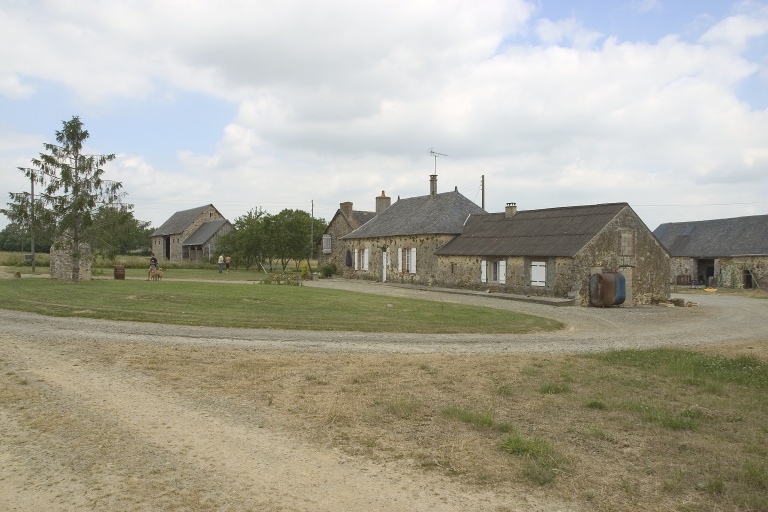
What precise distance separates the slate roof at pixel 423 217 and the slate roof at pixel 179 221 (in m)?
32.7

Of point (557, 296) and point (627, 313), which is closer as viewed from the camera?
point (627, 313)

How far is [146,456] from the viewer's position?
18.8ft

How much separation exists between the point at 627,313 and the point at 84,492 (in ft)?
70.2

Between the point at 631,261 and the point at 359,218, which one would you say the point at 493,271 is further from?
the point at 359,218

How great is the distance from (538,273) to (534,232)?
274cm

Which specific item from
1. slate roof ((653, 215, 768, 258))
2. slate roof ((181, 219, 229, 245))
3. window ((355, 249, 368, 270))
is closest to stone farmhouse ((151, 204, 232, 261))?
slate roof ((181, 219, 229, 245))

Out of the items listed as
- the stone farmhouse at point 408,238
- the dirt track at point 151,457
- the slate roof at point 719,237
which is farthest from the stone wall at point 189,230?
the dirt track at point 151,457

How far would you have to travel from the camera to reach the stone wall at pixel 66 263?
29.2 metres

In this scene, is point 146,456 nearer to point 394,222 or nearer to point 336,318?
point 336,318

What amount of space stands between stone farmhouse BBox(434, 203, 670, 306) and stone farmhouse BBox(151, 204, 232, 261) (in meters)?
36.4

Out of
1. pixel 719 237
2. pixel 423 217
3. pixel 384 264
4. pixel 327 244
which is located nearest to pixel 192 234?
pixel 327 244

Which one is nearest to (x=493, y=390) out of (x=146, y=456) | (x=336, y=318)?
(x=146, y=456)

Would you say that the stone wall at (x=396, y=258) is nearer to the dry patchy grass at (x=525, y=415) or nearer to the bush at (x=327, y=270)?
the bush at (x=327, y=270)

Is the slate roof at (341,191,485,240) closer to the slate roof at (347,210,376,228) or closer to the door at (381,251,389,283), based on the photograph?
the door at (381,251,389,283)
